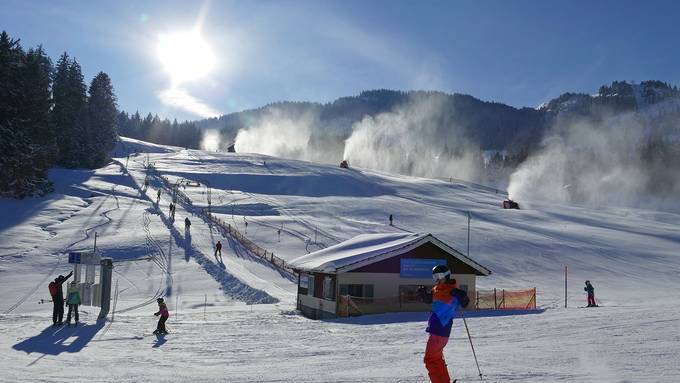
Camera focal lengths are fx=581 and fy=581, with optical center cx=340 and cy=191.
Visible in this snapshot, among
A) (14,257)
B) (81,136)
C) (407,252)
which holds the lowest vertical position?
(14,257)

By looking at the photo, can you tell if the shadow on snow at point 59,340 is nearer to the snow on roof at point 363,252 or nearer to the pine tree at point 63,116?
the snow on roof at point 363,252

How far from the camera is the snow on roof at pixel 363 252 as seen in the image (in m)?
23.8

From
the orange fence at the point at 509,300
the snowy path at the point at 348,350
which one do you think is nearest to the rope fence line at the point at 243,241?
the orange fence at the point at 509,300

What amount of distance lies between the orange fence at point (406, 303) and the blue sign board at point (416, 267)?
3.51 feet

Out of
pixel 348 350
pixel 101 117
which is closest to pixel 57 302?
pixel 348 350

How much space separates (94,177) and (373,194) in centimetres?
3255

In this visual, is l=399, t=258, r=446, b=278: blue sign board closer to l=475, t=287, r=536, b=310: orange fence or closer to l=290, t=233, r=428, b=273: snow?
l=290, t=233, r=428, b=273: snow

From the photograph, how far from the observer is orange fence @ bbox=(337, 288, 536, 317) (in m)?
22.6

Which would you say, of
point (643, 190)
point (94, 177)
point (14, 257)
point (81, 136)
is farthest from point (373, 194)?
point (643, 190)

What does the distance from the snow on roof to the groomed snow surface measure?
2.36m

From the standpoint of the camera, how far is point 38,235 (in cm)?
3672

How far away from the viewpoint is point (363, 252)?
24.6m

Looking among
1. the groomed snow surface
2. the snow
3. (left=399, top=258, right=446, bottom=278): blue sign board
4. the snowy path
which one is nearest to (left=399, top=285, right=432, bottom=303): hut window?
(left=399, top=258, right=446, bottom=278): blue sign board

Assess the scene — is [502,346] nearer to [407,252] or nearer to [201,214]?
[407,252]
